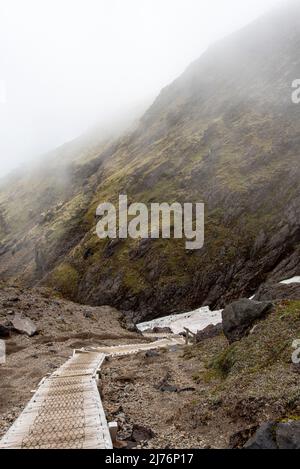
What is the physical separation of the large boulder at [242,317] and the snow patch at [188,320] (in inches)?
1737

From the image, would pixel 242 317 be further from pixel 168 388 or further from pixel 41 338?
pixel 41 338

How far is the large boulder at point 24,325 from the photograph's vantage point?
6500 cm

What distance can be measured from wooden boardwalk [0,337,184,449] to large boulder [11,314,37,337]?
3472cm

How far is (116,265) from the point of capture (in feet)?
354

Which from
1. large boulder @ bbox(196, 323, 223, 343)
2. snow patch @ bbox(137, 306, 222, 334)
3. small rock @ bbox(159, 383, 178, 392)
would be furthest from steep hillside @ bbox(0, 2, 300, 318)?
small rock @ bbox(159, 383, 178, 392)

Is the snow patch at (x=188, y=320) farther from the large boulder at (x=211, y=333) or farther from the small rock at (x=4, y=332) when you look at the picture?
the small rock at (x=4, y=332)

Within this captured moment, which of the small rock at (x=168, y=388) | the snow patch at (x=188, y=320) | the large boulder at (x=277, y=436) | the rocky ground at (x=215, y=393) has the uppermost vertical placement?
the large boulder at (x=277, y=436)

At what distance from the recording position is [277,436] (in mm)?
16562

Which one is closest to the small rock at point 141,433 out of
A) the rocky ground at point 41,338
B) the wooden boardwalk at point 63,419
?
the wooden boardwalk at point 63,419

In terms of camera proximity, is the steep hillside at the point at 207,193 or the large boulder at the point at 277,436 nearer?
the large boulder at the point at 277,436

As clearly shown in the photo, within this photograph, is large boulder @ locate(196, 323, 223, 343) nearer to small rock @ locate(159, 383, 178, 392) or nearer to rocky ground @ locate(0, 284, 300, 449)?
rocky ground @ locate(0, 284, 300, 449)

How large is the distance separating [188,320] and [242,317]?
5093 centimetres

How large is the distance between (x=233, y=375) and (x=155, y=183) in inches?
4307

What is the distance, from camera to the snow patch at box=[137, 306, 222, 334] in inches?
3165
